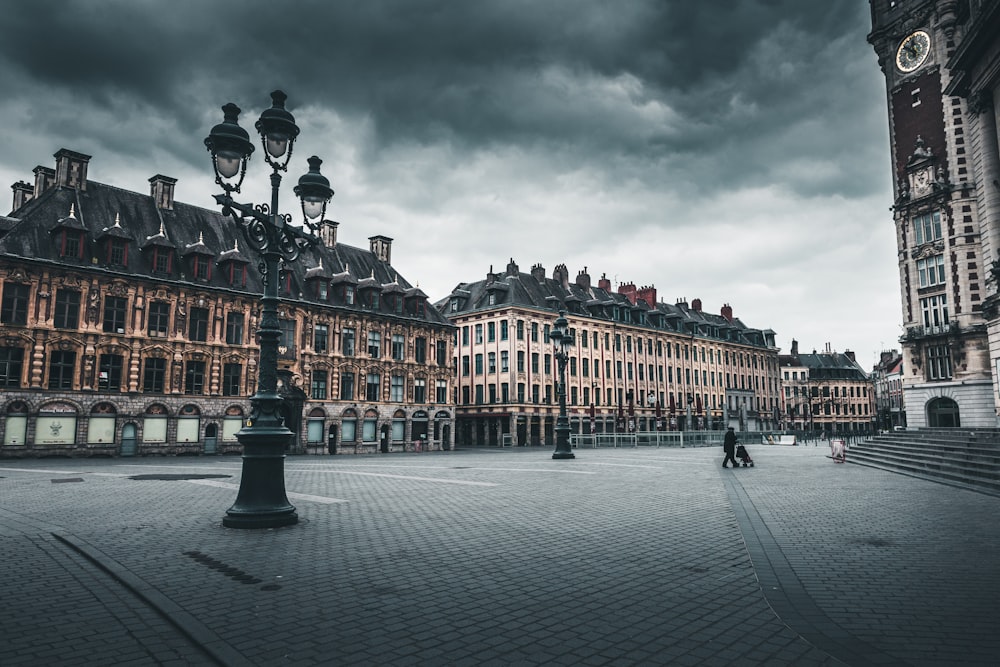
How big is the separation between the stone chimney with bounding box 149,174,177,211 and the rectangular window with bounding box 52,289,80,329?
9.01 m

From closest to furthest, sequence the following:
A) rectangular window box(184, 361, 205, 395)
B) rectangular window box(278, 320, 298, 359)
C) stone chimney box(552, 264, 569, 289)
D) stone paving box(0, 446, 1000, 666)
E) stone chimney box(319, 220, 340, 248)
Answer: stone paving box(0, 446, 1000, 666) < rectangular window box(184, 361, 205, 395) < rectangular window box(278, 320, 298, 359) < stone chimney box(319, 220, 340, 248) < stone chimney box(552, 264, 569, 289)

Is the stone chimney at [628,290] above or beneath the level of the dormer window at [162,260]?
above

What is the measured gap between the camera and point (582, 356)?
66375mm

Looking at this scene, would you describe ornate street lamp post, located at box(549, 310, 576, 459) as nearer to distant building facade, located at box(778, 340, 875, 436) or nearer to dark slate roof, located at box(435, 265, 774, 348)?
dark slate roof, located at box(435, 265, 774, 348)

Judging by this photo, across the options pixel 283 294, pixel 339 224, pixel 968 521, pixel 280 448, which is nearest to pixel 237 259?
pixel 283 294

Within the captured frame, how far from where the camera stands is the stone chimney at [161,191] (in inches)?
1607

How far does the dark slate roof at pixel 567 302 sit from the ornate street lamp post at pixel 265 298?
165 feet

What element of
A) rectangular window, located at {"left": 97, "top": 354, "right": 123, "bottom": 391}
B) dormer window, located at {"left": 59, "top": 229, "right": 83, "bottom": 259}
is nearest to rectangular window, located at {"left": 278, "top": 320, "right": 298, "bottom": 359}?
rectangular window, located at {"left": 97, "top": 354, "right": 123, "bottom": 391}

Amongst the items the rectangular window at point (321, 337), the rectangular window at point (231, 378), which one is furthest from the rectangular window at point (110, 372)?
the rectangular window at point (321, 337)

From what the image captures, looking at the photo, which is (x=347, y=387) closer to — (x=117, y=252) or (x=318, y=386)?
(x=318, y=386)

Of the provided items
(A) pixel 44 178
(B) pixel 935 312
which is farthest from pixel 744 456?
(A) pixel 44 178

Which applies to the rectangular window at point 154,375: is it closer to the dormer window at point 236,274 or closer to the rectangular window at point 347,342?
the dormer window at point 236,274

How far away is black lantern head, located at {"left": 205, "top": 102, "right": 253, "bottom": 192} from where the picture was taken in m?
9.60

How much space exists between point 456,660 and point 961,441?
21.8m
